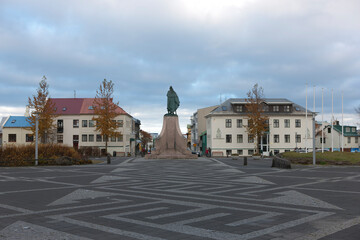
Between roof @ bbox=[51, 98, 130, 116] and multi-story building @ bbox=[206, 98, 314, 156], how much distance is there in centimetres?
1902

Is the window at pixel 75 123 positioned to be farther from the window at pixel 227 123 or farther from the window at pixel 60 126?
the window at pixel 227 123

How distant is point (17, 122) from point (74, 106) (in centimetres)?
Answer: 1145

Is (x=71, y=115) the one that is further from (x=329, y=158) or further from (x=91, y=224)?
(x=91, y=224)

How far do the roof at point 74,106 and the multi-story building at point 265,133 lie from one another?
19.0 m

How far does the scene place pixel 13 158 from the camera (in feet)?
90.1

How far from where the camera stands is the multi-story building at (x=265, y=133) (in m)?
61.2

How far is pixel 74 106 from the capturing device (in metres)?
67.8

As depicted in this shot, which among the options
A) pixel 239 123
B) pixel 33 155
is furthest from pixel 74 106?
pixel 33 155

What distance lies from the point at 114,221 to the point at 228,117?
181 feet

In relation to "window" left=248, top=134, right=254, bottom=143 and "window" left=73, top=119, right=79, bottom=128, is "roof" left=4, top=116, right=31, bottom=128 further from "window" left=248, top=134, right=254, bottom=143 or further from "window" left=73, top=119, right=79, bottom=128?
"window" left=248, top=134, right=254, bottom=143

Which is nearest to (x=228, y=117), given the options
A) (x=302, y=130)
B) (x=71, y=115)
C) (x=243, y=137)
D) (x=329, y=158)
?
(x=243, y=137)

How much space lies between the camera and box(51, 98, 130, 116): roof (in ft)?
218

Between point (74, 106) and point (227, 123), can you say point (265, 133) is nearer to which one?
point (227, 123)

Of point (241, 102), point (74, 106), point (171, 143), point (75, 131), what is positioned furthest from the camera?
point (74, 106)
